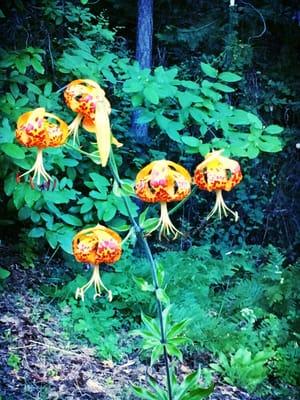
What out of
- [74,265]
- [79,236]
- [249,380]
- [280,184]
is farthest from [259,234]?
[79,236]

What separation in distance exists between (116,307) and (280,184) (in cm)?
219

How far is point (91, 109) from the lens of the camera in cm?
123

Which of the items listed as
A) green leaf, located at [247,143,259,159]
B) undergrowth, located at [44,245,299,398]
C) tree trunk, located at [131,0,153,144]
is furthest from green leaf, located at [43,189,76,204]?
tree trunk, located at [131,0,153,144]

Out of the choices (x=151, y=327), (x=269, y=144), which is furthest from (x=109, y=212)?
(x=151, y=327)

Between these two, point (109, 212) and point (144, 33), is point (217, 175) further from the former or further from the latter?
point (144, 33)

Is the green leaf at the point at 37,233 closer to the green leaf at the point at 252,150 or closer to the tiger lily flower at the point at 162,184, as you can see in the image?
the green leaf at the point at 252,150

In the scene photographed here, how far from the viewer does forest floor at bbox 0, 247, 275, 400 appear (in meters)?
2.22

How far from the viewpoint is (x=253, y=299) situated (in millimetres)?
3109

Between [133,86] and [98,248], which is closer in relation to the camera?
[98,248]

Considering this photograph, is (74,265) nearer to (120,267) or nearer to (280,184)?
(120,267)

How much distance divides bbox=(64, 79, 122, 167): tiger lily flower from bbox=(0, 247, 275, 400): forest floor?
1.26 meters

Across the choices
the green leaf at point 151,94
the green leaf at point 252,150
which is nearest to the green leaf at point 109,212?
the green leaf at point 151,94

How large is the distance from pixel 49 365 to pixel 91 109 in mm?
1485

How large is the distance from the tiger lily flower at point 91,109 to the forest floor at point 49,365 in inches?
49.5
